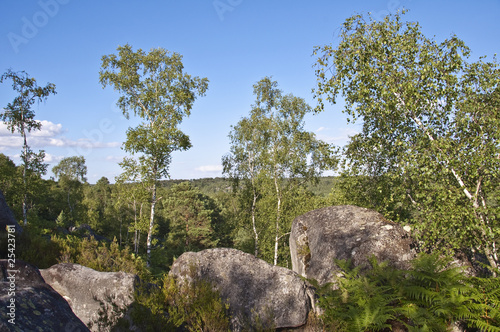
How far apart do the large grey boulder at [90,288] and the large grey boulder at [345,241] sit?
5011mm

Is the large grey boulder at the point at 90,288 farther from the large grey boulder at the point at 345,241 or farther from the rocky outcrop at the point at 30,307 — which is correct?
the large grey boulder at the point at 345,241

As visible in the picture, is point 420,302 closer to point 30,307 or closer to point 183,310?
point 183,310

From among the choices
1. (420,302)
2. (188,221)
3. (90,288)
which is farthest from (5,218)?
(188,221)

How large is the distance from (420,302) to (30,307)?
619 centimetres

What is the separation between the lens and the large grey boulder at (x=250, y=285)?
659 cm

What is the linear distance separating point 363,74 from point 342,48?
118 centimetres

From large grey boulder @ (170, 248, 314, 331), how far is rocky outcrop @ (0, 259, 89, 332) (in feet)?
Answer: 11.1

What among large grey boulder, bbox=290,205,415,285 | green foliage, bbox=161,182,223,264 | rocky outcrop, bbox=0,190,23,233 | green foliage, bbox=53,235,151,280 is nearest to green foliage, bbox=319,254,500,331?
large grey boulder, bbox=290,205,415,285

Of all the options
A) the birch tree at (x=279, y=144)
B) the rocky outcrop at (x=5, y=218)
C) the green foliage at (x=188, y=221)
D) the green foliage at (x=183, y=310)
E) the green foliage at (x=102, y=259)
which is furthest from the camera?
the green foliage at (x=188, y=221)

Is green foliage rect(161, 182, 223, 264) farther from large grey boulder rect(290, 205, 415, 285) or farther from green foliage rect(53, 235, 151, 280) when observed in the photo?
large grey boulder rect(290, 205, 415, 285)

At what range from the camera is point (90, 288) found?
6.45m

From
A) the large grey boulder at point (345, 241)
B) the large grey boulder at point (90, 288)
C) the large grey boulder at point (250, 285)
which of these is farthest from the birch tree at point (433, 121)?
the large grey boulder at point (90, 288)

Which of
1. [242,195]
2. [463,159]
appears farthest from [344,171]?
[242,195]

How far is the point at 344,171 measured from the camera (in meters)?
10.1
